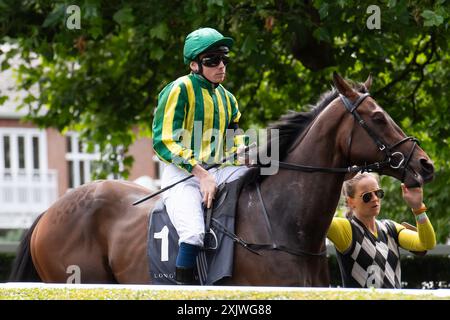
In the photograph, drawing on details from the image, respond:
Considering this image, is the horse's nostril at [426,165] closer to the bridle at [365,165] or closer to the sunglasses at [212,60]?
the bridle at [365,165]

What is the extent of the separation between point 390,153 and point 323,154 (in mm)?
400

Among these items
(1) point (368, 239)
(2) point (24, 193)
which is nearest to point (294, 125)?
(1) point (368, 239)

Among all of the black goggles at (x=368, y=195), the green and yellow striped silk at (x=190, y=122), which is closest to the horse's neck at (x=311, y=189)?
the black goggles at (x=368, y=195)

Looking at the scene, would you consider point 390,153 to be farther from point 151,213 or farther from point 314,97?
point 314,97

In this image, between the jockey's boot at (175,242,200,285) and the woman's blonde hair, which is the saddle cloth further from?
the woman's blonde hair

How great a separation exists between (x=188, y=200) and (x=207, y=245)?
0.28 metres

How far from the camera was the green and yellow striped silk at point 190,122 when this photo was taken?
5.80 metres

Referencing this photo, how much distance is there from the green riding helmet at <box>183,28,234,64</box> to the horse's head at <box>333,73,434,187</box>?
2.33 ft

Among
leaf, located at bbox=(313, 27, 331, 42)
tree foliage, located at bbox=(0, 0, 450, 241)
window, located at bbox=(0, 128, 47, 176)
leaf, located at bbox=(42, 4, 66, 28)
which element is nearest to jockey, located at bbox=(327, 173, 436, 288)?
tree foliage, located at bbox=(0, 0, 450, 241)

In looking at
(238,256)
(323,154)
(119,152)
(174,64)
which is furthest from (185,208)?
(119,152)

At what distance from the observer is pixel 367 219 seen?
604 centimetres

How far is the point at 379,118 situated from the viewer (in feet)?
18.5

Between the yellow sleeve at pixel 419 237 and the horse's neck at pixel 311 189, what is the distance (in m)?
0.61

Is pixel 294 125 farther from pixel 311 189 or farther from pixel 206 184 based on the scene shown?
pixel 206 184
